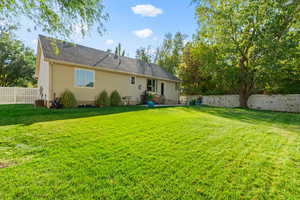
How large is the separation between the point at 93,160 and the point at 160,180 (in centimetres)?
118

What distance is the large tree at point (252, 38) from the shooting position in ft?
33.9

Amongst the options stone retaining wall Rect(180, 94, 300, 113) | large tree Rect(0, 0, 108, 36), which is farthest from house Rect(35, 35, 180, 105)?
stone retaining wall Rect(180, 94, 300, 113)

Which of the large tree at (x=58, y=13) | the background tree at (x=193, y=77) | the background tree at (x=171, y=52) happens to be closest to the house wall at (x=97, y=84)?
the large tree at (x=58, y=13)

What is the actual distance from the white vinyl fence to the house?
2.57 metres

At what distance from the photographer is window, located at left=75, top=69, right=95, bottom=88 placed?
9.38 meters

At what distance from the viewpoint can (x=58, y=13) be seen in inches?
190

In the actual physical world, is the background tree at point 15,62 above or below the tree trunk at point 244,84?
above

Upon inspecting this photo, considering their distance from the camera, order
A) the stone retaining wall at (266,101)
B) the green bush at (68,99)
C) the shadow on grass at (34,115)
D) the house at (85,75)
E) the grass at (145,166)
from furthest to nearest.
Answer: the stone retaining wall at (266,101), the house at (85,75), the green bush at (68,99), the shadow on grass at (34,115), the grass at (145,166)

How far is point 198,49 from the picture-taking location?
14797 mm

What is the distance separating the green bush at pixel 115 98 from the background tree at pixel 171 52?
16246 millimetres

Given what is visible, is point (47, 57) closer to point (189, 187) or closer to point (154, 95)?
point (154, 95)

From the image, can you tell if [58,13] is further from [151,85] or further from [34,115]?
[151,85]

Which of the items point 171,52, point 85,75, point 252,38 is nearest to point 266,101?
point 252,38

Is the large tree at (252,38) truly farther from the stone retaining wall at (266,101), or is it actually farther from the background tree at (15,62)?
the background tree at (15,62)
